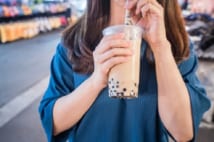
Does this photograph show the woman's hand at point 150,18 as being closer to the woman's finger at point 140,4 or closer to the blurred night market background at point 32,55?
the woman's finger at point 140,4

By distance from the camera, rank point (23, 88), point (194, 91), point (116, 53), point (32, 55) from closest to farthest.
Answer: point (116, 53), point (194, 91), point (23, 88), point (32, 55)

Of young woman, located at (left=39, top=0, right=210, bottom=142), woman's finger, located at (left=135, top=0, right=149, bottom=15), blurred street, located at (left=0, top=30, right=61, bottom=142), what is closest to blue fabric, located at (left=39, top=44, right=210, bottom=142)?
young woman, located at (left=39, top=0, right=210, bottom=142)

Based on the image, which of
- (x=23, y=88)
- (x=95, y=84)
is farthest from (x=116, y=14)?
(x=23, y=88)

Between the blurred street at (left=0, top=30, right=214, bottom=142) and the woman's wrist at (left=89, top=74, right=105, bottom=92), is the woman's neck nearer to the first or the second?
the woman's wrist at (left=89, top=74, right=105, bottom=92)

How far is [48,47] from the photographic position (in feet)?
15.3

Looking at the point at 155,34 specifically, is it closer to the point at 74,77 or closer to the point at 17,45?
the point at 74,77

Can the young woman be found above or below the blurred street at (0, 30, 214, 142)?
above

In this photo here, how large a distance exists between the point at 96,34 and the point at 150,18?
168mm

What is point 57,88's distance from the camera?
653 mm

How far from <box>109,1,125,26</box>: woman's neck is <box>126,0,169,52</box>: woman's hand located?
9cm

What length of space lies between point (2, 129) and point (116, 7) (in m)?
1.59

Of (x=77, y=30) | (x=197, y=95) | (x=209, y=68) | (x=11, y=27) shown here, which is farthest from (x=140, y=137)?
(x=11, y=27)

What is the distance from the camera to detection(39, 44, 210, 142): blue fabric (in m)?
0.63

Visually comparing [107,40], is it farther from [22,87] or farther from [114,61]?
[22,87]
